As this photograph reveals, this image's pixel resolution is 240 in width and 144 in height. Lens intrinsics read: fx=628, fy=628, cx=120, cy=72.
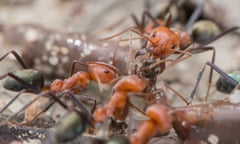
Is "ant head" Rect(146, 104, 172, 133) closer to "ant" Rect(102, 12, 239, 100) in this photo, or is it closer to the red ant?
the red ant

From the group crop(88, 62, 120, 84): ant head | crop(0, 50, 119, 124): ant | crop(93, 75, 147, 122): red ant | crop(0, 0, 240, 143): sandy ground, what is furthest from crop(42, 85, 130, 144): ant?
crop(0, 0, 240, 143): sandy ground

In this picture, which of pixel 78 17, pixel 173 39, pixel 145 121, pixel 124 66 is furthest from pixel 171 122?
pixel 78 17

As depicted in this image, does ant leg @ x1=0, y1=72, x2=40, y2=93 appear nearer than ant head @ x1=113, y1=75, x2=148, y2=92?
No

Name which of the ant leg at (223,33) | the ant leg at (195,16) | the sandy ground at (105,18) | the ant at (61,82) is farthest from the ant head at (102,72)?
the ant leg at (195,16)

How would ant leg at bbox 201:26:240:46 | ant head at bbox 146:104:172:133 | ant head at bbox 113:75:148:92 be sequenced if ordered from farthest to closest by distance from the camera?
ant leg at bbox 201:26:240:46
ant head at bbox 113:75:148:92
ant head at bbox 146:104:172:133

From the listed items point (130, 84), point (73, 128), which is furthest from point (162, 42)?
point (73, 128)

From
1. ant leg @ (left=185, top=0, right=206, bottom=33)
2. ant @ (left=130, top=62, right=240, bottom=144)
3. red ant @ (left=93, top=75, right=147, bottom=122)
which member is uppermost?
ant leg @ (left=185, top=0, right=206, bottom=33)

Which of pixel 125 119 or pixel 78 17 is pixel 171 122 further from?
pixel 78 17

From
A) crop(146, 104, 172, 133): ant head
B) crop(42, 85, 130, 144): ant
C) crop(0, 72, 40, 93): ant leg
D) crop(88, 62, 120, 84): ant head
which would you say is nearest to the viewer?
crop(42, 85, 130, 144): ant

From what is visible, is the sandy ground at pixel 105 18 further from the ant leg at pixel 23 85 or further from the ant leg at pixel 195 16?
the ant leg at pixel 23 85
